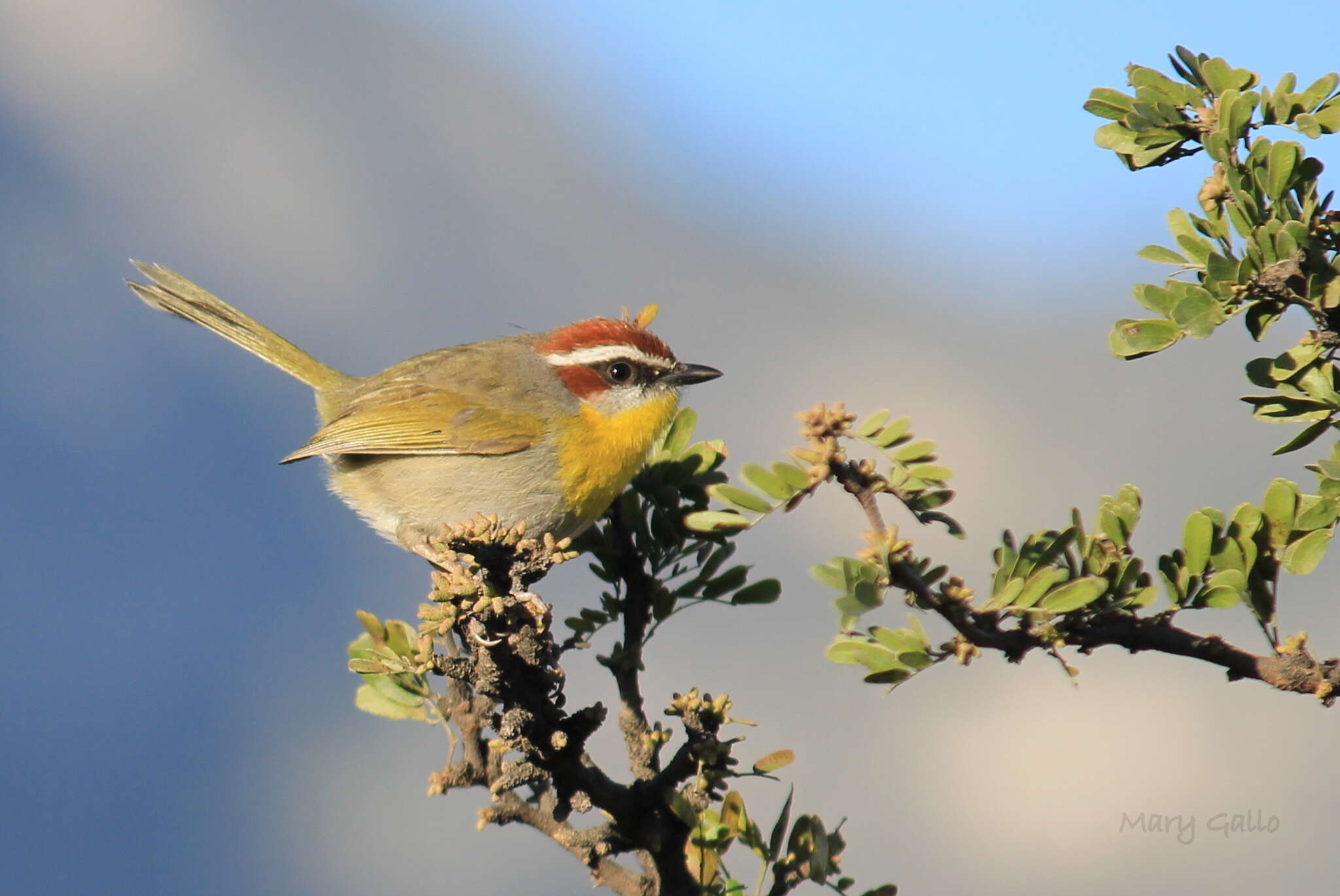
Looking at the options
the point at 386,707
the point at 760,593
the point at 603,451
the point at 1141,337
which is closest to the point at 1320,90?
the point at 1141,337

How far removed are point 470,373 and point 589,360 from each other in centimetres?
66

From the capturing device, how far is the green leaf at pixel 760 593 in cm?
282

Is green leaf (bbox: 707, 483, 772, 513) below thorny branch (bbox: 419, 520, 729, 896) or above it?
above

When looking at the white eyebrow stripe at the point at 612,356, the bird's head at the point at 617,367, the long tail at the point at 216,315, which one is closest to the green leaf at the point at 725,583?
the bird's head at the point at 617,367

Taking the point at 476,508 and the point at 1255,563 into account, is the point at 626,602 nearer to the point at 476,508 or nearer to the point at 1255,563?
the point at 1255,563

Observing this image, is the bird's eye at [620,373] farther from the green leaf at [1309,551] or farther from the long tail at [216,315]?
the green leaf at [1309,551]

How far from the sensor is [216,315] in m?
Result: 6.39

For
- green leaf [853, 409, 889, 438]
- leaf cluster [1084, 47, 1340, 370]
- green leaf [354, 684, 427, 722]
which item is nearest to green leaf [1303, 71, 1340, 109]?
leaf cluster [1084, 47, 1340, 370]

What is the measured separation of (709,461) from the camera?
335 cm

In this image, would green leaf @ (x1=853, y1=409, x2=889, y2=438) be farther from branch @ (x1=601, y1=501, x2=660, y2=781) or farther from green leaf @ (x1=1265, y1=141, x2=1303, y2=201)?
branch @ (x1=601, y1=501, x2=660, y2=781)

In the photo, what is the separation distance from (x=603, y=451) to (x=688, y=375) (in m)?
0.80

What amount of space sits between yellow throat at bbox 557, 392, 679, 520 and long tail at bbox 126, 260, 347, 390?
79.9 inches

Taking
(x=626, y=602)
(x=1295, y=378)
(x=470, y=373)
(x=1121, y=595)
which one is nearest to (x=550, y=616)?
(x=626, y=602)

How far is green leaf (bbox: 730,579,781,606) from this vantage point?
2.82m
